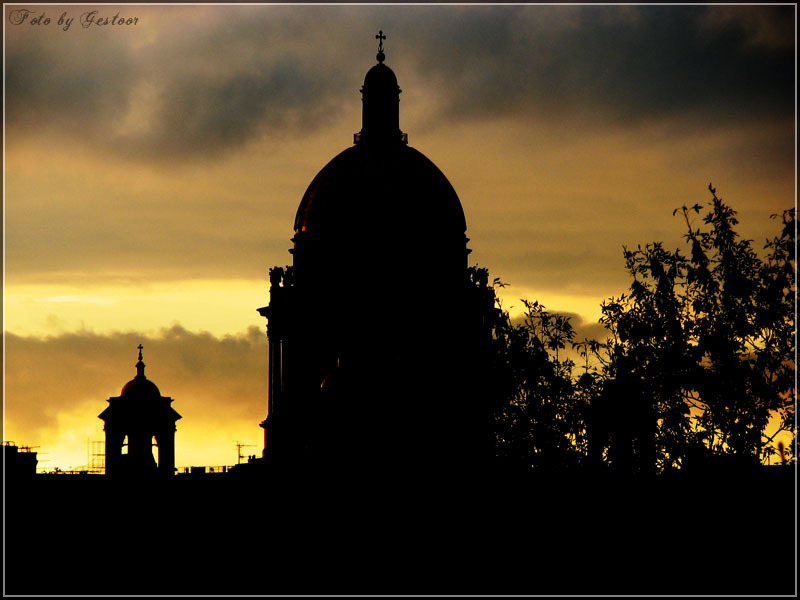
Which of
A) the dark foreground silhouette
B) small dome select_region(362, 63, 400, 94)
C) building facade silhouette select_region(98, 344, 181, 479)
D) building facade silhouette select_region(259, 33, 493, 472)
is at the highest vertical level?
small dome select_region(362, 63, 400, 94)

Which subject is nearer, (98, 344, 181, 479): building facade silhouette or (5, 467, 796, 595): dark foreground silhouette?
(5, 467, 796, 595): dark foreground silhouette

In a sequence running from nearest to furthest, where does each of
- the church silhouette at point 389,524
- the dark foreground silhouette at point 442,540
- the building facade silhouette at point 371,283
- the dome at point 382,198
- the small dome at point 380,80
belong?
the dark foreground silhouette at point 442,540, the church silhouette at point 389,524, the building facade silhouette at point 371,283, the dome at point 382,198, the small dome at point 380,80

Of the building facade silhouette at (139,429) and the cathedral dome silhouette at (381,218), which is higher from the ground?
the cathedral dome silhouette at (381,218)

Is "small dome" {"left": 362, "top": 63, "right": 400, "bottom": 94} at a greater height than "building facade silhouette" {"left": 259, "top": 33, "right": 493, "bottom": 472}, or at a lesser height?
greater

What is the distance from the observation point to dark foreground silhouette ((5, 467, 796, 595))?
114 feet

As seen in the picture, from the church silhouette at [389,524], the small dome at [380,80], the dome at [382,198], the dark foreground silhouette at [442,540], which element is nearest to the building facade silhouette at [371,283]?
the dome at [382,198]

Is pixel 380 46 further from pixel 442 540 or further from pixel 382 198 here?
pixel 442 540

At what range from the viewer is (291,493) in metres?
40.9

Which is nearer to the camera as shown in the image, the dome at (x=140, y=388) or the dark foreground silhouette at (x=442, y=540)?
the dark foreground silhouette at (x=442, y=540)

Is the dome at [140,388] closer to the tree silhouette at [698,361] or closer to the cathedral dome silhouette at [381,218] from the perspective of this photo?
the cathedral dome silhouette at [381,218]

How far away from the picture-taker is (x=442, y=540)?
122ft

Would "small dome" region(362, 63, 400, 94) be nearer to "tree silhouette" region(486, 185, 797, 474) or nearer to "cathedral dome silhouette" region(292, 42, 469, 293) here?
"cathedral dome silhouette" region(292, 42, 469, 293)

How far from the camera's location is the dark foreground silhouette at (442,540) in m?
34.8

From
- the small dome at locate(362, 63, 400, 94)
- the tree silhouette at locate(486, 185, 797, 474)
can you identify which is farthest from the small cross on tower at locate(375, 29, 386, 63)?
the tree silhouette at locate(486, 185, 797, 474)
